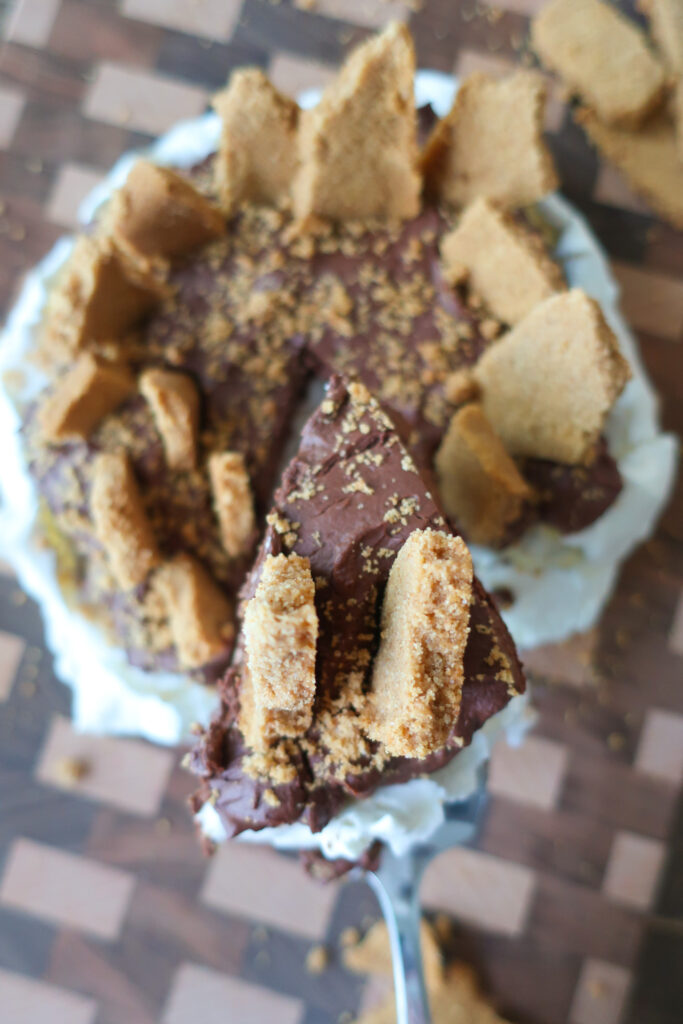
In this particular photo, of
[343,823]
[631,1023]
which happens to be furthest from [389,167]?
[631,1023]

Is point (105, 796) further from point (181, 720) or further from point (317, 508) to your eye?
point (317, 508)

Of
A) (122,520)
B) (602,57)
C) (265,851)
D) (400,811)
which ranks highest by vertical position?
(602,57)

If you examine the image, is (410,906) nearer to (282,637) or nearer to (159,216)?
(282,637)

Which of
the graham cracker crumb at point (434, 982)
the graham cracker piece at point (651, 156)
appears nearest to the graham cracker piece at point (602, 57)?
the graham cracker piece at point (651, 156)

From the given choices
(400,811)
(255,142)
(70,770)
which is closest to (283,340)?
(255,142)

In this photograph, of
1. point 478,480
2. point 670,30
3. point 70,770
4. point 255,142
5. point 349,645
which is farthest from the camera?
point 70,770

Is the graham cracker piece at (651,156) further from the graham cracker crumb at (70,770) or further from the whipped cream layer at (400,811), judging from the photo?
the graham cracker crumb at (70,770)

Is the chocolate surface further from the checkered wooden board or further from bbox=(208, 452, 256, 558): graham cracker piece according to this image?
the checkered wooden board
